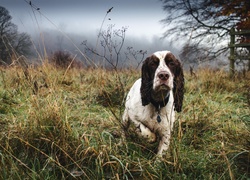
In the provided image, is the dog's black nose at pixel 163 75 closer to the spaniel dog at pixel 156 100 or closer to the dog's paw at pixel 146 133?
the spaniel dog at pixel 156 100

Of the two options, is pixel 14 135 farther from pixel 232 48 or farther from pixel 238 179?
pixel 232 48

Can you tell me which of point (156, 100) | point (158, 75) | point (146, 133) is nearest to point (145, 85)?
point (156, 100)

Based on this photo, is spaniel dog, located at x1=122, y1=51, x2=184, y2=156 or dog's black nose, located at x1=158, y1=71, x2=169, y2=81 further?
spaniel dog, located at x1=122, y1=51, x2=184, y2=156

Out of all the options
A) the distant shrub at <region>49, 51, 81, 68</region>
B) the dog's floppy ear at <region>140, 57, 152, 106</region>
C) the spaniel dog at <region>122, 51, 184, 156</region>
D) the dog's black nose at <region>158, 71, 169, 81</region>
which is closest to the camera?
the dog's black nose at <region>158, 71, 169, 81</region>

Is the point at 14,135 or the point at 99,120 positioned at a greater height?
the point at 14,135

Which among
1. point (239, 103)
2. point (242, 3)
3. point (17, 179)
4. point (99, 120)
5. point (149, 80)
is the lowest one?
point (239, 103)

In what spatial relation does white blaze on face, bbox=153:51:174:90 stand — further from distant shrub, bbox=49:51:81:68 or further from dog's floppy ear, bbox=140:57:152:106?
distant shrub, bbox=49:51:81:68

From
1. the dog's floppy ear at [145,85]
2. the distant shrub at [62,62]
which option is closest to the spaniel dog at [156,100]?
the dog's floppy ear at [145,85]

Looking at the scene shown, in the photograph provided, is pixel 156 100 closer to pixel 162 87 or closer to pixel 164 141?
pixel 162 87

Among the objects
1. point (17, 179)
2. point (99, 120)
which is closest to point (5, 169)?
point (17, 179)

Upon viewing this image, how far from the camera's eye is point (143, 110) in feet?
9.17

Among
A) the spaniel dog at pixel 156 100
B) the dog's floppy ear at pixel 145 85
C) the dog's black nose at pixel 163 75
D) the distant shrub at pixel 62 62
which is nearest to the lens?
the dog's black nose at pixel 163 75

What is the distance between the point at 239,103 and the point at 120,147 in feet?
11.1

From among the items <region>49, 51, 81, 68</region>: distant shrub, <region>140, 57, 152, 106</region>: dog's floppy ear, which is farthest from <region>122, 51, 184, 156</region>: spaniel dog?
<region>49, 51, 81, 68</region>: distant shrub
